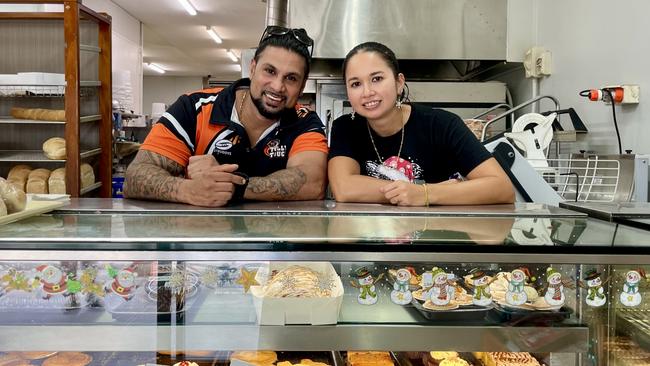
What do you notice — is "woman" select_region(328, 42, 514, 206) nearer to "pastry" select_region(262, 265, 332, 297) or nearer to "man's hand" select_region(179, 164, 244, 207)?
"man's hand" select_region(179, 164, 244, 207)

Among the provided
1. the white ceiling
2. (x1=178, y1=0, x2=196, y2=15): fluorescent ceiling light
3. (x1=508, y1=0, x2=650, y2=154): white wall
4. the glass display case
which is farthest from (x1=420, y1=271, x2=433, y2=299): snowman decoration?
(x1=178, y1=0, x2=196, y2=15): fluorescent ceiling light

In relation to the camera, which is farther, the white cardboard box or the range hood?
the range hood

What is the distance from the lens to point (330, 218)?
1271 millimetres

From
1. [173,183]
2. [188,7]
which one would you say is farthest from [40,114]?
[188,7]

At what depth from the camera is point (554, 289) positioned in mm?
1141

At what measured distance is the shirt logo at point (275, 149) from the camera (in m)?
2.12

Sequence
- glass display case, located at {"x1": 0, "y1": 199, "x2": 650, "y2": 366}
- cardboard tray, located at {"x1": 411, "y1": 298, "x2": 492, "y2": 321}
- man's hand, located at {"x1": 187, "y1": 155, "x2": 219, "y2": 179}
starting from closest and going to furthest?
glass display case, located at {"x1": 0, "y1": 199, "x2": 650, "y2": 366}, cardboard tray, located at {"x1": 411, "y1": 298, "x2": 492, "y2": 321}, man's hand, located at {"x1": 187, "y1": 155, "x2": 219, "y2": 179}

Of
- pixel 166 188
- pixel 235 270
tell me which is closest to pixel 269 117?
pixel 166 188

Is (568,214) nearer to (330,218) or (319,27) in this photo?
(330,218)

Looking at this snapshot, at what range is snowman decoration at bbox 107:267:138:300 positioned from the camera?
42.6 inches

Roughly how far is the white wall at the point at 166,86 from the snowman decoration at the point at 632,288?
661 inches

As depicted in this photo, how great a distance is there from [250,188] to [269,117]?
13.9 inches

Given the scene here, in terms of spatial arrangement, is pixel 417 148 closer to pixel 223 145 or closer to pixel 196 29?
pixel 223 145

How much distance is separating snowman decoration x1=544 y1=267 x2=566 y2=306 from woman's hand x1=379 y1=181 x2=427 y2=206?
51 centimetres
